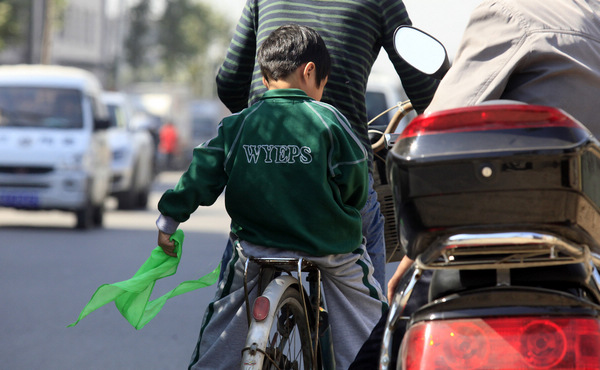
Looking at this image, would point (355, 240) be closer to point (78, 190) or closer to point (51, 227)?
point (78, 190)

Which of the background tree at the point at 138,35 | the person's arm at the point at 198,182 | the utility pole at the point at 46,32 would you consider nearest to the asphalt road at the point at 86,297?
the person's arm at the point at 198,182

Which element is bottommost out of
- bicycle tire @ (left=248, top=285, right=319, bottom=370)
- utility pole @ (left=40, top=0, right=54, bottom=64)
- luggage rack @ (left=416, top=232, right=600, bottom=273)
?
bicycle tire @ (left=248, top=285, right=319, bottom=370)

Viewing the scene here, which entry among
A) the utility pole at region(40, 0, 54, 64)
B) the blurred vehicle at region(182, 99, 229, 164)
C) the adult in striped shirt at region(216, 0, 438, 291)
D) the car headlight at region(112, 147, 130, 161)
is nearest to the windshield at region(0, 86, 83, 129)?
the car headlight at region(112, 147, 130, 161)

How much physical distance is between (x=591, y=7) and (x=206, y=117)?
52.1 metres

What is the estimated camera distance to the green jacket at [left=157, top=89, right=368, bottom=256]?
3.50 metres

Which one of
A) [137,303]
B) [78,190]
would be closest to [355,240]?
[137,303]

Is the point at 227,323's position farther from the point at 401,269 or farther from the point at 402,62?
the point at 402,62

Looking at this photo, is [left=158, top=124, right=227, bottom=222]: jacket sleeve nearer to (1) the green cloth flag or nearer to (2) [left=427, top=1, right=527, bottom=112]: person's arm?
(1) the green cloth flag

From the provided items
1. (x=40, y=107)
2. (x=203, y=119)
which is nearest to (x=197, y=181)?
(x=40, y=107)

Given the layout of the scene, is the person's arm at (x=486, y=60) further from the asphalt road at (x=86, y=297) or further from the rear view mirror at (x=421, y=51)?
the asphalt road at (x=86, y=297)

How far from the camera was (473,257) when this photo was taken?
241 cm

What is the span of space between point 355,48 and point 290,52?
383 mm

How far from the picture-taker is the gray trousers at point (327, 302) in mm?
3604

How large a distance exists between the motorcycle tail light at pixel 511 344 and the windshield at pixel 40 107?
1382 centimetres
